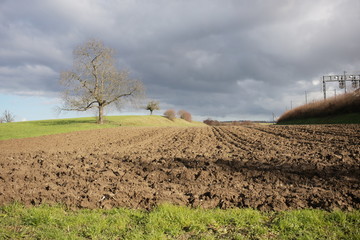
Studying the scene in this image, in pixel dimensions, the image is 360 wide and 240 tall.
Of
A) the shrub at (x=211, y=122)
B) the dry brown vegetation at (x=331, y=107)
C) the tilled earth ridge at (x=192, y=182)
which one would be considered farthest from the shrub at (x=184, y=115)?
the tilled earth ridge at (x=192, y=182)

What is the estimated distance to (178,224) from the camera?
19.1 ft

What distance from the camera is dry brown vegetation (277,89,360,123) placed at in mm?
39188

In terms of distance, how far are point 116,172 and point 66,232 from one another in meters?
4.46

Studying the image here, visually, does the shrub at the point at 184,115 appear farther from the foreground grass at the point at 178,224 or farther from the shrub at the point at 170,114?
the foreground grass at the point at 178,224

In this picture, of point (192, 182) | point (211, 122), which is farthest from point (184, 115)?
point (192, 182)

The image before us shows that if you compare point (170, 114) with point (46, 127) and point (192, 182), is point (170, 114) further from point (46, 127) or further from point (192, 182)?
point (192, 182)

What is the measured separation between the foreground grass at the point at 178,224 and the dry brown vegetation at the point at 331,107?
39.3m

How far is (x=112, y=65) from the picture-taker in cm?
4641

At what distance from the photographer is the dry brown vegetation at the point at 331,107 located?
39188mm

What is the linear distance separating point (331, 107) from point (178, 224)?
147ft

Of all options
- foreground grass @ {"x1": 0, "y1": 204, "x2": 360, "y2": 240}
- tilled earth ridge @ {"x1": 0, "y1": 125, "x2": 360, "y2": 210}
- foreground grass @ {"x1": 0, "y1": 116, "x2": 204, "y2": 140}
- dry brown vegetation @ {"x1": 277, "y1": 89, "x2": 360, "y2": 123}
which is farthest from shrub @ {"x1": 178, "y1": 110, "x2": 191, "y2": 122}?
foreground grass @ {"x1": 0, "y1": 204, "x2": 360, "y2": 240}

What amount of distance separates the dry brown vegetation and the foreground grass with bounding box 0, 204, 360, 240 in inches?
1546

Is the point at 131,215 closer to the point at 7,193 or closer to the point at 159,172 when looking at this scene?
the point at 159,172

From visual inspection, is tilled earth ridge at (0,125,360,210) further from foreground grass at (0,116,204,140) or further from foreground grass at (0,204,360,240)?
foreground grass at (0,116,204,140)
